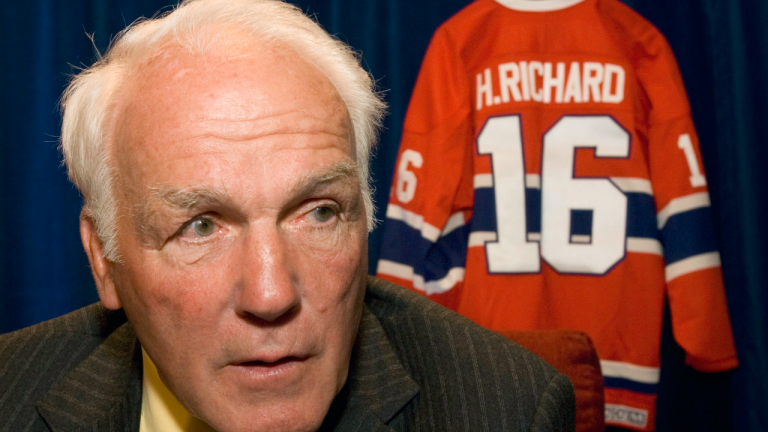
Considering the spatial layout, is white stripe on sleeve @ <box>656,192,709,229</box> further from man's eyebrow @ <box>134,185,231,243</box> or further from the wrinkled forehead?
man's eyebrow @ <box>134,185,231,243</box>

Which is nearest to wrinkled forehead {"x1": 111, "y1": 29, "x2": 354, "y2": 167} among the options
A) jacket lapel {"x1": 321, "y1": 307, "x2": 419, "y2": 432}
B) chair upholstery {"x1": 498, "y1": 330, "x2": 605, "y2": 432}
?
jacket lapel {"x1": 321, "y1": 307, "x2": 419, "y2": 432}

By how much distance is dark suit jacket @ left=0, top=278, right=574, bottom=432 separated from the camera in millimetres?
1271

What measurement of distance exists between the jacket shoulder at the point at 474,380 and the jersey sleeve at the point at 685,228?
3.66 feet

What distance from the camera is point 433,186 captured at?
2.36 m

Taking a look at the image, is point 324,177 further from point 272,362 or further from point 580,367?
point 580,367

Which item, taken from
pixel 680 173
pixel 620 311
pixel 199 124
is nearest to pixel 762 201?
pixel 680 173

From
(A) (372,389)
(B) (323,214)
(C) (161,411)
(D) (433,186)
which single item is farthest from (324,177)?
(D) (433,186)

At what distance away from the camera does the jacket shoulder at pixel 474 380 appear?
49.9 inches

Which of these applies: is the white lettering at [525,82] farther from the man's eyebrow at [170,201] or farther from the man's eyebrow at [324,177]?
the man's eyebrow at [170,201]

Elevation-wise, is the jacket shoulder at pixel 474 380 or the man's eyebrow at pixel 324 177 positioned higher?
the man's eyebrow at pixel 324 177

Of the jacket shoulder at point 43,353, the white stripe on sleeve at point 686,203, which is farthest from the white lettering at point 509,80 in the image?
the jacket shoulder at point 43,353

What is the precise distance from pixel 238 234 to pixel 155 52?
37cm

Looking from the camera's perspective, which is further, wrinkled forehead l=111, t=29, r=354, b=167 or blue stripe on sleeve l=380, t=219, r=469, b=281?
blue stripe on sleeve l=380, t=219, r=469, b=281

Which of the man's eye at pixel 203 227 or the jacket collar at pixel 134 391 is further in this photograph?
the jacket collar at pixel 134 391
